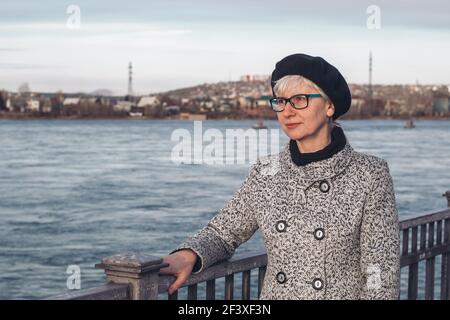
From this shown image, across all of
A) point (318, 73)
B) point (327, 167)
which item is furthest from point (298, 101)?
point (327, 167)

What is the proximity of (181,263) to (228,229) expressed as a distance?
23 cm

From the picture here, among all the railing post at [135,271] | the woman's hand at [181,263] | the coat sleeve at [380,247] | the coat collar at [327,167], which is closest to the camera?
the coat sleeve at [380,247]

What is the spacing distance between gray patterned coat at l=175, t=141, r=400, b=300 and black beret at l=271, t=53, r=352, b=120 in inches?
7.4

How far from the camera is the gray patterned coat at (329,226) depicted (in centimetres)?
300

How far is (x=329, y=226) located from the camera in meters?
3.08

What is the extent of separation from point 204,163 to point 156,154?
10335mm

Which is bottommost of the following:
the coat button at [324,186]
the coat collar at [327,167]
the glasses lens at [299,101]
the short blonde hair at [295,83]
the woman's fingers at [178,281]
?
the woman's fingers at [178,281]

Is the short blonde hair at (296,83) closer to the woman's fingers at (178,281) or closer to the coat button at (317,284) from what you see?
the coat button at (317,284)

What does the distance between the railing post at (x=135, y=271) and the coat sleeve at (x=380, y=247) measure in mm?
770

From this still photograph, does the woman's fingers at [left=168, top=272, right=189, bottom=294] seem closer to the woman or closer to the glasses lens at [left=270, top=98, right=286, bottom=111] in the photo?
the woman

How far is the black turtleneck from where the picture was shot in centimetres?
312

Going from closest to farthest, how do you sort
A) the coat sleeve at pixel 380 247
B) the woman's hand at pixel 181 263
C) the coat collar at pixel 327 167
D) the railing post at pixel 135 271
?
the coat sleeve at pixel 380 247, the coat collar at pixel 327 167, the railing post at pixel 135 271, the woman's hand at pixel 181 263

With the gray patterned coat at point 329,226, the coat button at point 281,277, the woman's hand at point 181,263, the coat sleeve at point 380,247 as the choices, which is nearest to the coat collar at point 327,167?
the gray patterned coat at point 329,226
